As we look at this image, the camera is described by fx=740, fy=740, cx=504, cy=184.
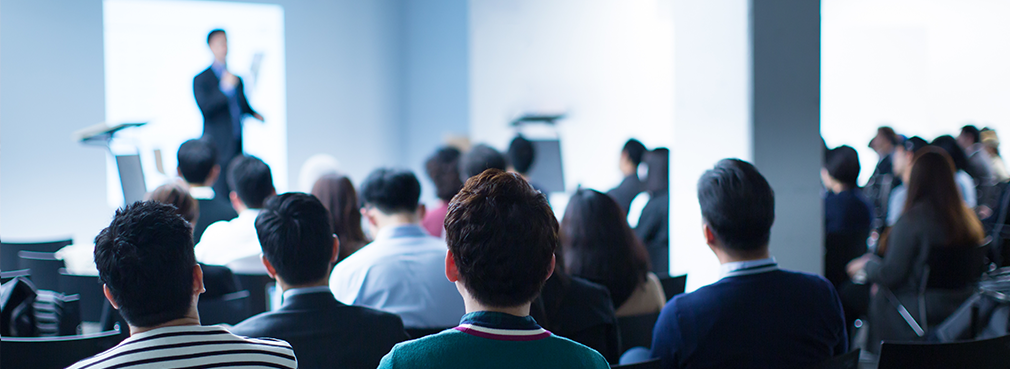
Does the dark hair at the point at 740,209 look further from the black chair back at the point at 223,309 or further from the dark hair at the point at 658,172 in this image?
the dark hair at the point at 658,172

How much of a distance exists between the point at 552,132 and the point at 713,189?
5369mm

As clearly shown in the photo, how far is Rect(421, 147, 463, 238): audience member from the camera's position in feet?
11.9

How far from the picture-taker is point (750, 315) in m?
1.73

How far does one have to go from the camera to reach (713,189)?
1.90 metres

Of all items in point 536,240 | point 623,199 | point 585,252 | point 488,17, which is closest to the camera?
→ point 536,240

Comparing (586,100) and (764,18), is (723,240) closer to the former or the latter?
(764,18)

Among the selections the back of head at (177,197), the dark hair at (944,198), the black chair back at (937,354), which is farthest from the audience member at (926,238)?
the back of head at (177,197)

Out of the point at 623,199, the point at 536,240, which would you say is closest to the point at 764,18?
the point at 623,199

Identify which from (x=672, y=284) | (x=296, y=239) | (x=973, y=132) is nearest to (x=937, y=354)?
(x=672, y=284)

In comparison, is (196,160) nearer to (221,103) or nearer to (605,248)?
(221,103)

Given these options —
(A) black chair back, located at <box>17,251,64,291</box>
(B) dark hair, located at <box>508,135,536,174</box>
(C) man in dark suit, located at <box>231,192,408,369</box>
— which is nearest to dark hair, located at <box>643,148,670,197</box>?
(B) dark hair, located at <box>508,135,536,174</box>

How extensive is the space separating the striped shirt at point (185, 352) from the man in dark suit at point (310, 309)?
322mm

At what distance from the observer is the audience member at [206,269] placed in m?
2.61

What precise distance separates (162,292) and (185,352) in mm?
134
